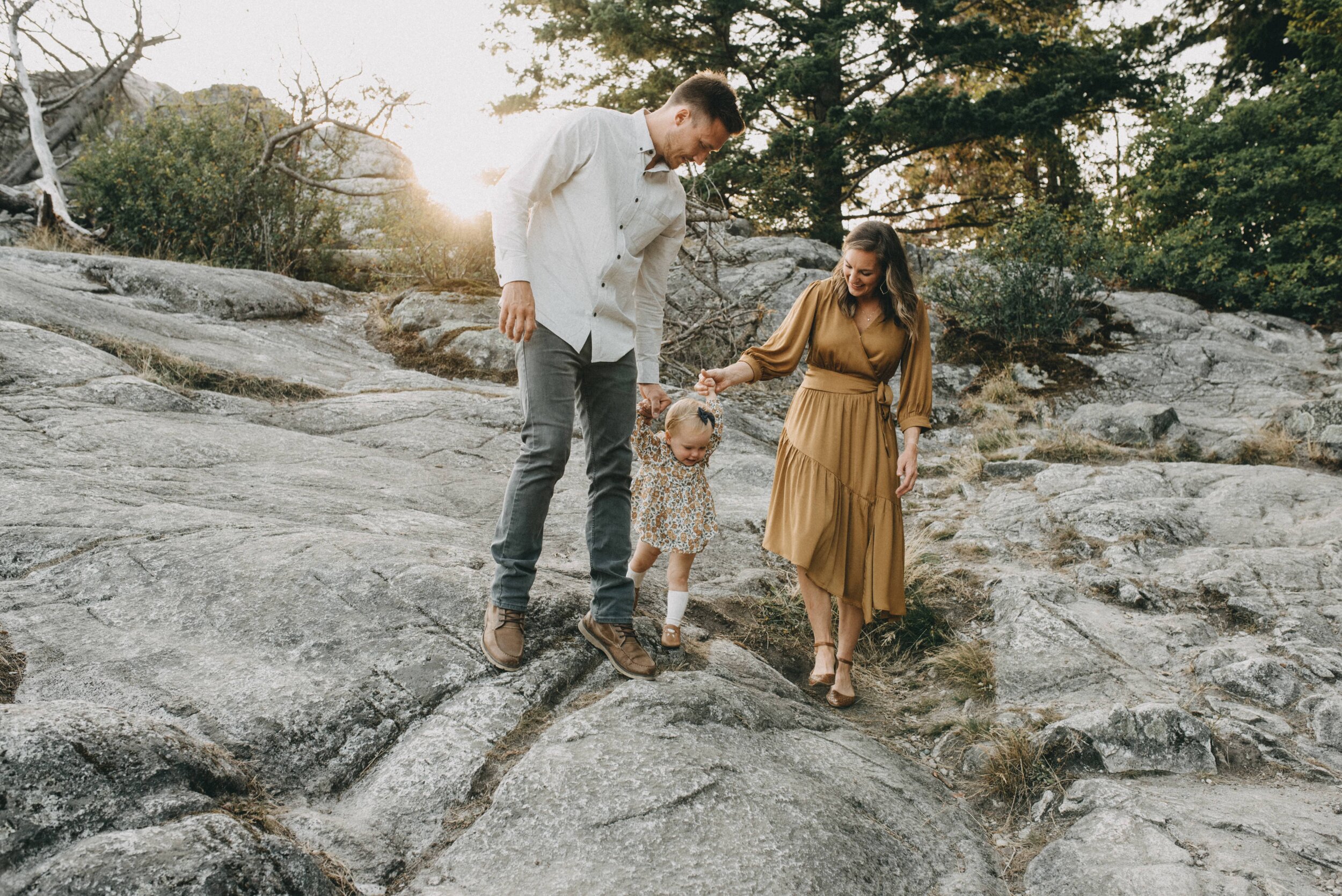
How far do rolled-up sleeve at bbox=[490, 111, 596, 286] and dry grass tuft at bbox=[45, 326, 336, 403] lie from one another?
4074 mm

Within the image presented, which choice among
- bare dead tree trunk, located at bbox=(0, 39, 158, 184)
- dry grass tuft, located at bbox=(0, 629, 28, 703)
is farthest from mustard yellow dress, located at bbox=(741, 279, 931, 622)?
bare dead tree trunk, located at bbox=(0, 39, 158, 184)

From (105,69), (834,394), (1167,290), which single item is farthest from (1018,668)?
(105,69)

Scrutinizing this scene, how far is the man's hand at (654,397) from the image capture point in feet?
10.7

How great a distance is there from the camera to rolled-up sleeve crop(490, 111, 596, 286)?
2.65 m

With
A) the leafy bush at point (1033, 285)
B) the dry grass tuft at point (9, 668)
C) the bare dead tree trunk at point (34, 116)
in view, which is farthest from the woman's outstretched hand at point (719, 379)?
the bare dead tree trunk at point (34, 116)

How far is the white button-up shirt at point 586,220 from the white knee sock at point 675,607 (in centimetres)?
101

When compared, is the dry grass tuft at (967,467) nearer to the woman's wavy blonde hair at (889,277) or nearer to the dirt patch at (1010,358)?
the dirt patch at (1010,358)

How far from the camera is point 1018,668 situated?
366cm

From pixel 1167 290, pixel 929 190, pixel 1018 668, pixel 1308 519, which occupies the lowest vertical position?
pixel 1018 668

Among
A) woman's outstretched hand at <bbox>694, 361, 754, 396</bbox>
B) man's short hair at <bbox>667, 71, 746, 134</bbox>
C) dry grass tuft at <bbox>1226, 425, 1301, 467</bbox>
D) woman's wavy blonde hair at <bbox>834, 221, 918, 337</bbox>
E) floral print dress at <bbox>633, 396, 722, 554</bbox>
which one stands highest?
man's short hair at <bbox>667, 71, 746, 134</bbox>

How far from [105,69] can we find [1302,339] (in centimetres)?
1688

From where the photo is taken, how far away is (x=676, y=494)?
3402 millimetres

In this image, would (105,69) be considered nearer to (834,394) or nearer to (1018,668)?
(834,394)

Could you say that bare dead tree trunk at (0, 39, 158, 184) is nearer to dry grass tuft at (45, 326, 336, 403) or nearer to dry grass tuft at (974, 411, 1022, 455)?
dry grass tuft at (45, 326, 336, 403)
